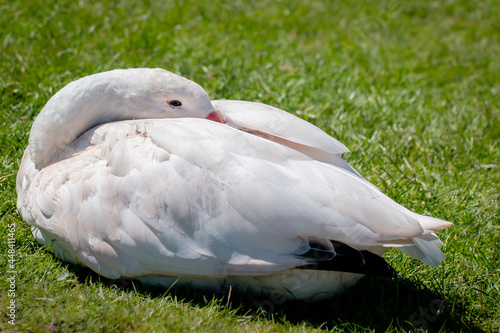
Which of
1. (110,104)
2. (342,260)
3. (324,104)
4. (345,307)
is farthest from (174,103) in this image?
(324,104)

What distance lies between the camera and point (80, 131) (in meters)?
3.60

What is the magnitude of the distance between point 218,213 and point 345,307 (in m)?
0.87

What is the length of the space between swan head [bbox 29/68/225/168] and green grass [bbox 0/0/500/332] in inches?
21.2

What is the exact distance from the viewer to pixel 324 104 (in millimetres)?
5277

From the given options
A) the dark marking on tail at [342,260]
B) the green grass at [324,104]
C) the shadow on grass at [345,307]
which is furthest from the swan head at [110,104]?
the dark marking on tail at [342,260]

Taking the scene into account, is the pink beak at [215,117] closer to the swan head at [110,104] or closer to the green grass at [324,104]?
the swan head at [110,104]

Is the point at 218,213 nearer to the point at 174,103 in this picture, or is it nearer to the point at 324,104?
the point at 174,103

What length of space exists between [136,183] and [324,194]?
93 cm

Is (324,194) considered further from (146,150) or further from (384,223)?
(146,150)

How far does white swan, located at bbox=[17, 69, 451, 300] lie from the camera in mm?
2893

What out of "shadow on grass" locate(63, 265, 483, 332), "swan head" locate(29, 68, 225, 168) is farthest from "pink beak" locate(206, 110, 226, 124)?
"shadow on grass" locate(63, 265, 483, 332)

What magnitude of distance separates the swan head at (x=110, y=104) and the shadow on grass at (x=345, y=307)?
2.53 feet

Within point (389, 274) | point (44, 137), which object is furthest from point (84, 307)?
point (389, 274)

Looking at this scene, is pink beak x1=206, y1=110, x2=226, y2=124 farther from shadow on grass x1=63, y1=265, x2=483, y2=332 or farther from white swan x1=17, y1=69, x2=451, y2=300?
shadow on grass x1=63, y1=265, x2=483, y2=332
